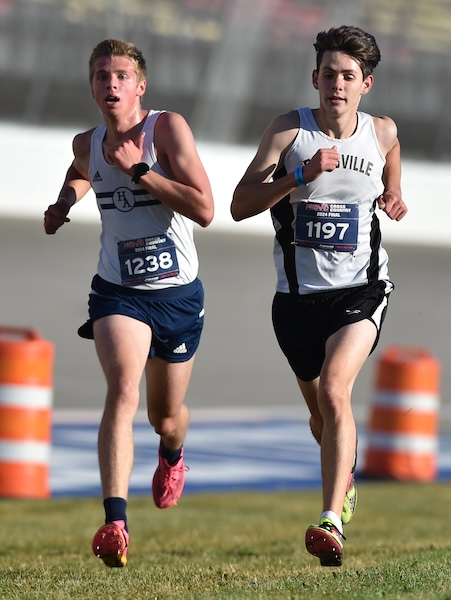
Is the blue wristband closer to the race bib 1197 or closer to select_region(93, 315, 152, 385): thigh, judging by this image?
the race bib 1197

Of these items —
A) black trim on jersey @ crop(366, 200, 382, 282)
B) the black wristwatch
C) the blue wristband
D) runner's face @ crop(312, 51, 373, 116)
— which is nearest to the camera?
the blue wristband

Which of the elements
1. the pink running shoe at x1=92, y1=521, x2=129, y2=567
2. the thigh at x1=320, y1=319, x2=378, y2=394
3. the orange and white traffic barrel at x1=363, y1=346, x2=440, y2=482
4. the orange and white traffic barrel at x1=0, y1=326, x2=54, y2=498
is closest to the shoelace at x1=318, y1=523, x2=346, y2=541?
the thigh at x1=320, y1=319, x2=378, y2=394

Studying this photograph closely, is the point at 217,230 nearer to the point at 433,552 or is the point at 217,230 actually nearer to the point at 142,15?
the point at 142,15

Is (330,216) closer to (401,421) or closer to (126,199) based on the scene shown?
(126,199)

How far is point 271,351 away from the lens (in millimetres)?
19938

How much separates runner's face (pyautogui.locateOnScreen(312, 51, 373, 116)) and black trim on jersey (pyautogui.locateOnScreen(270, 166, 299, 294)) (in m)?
0.35

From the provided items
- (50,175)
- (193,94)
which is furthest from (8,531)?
(193,94)

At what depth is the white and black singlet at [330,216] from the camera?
5.83 meters

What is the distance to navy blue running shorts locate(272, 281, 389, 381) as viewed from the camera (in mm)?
5895

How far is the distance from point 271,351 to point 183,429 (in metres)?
13.2

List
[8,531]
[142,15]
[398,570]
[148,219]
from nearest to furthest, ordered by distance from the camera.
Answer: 1. [398,570]
2. [148,219]
3. [8,531]
4. [142,15]

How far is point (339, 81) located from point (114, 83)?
95 centimetres

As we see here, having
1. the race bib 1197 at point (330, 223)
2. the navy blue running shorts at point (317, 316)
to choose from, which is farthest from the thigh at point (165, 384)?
the race bib 1197 at point (330, 223)

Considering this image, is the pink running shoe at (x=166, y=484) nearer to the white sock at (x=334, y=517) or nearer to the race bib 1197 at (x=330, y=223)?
the white sock at (x=334, y=517)
